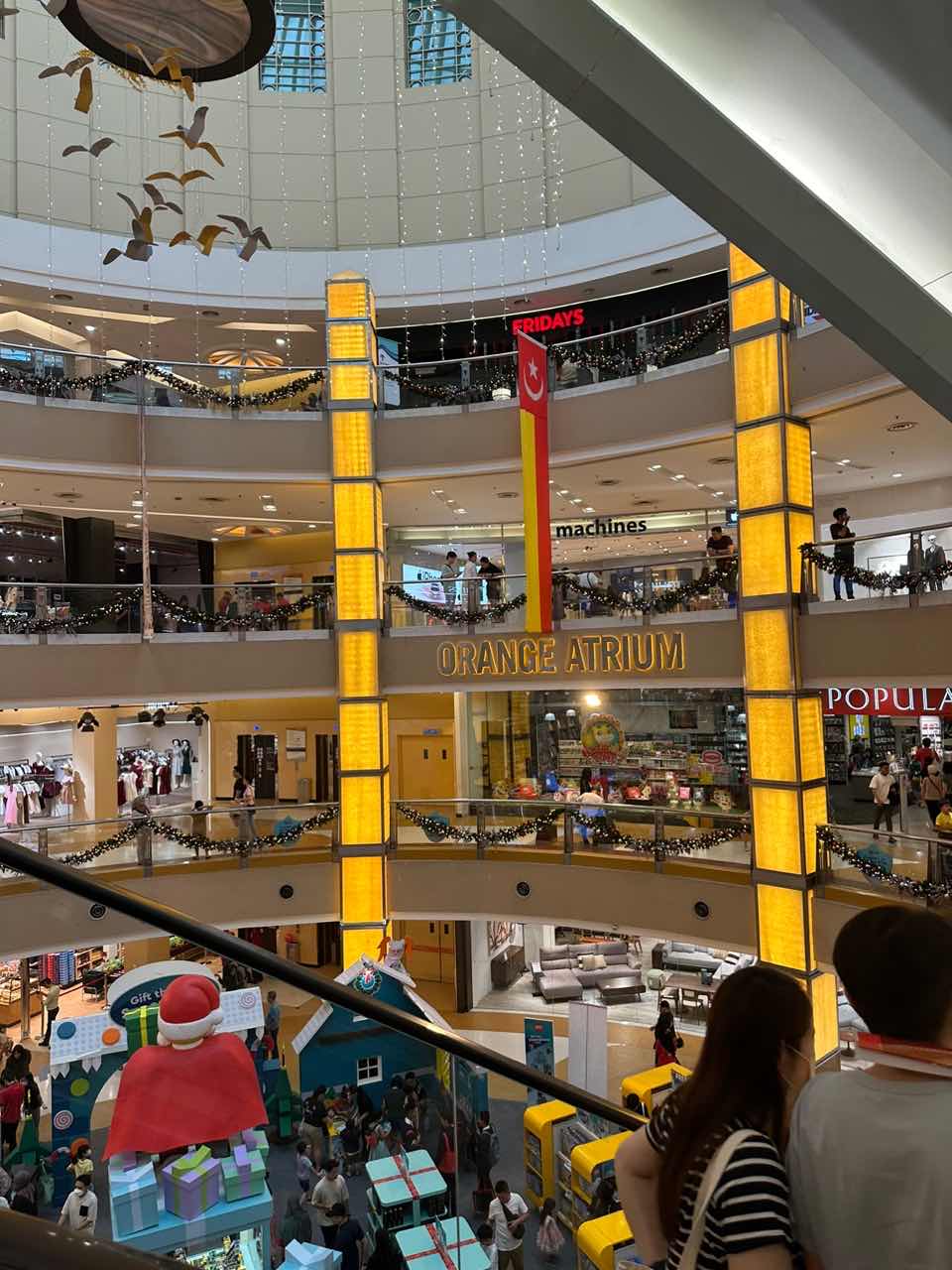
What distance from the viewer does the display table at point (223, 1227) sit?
20.8ft

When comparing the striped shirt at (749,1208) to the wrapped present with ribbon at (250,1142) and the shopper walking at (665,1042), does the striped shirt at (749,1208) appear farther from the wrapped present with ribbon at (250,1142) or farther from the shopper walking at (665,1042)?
the shopper walking at (665,1042)

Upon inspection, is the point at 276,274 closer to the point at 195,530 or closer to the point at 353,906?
the point at 195,530

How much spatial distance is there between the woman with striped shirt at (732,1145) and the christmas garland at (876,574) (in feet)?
32.6

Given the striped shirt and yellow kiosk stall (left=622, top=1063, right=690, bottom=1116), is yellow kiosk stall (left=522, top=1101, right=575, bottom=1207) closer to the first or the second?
yellow kiosk stall (left=622, top=1063, right=690, bottom=1116)

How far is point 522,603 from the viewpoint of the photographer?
1392cm

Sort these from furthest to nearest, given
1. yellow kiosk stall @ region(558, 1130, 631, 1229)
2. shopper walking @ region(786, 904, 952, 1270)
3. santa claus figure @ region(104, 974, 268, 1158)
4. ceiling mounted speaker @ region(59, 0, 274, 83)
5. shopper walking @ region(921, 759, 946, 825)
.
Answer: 1. shopper walking @ region(921, 759, 946, 825)
2. ceiling mounted speaker @ region(59, 0, 274, 83)
3. yellow kiosk stall @ region(558, 1130, 631, 1229)
4. santa claus figure @ region(104, 974, 268, 1158)
5. shopper walking @ region(786, 904, 952, 1270)

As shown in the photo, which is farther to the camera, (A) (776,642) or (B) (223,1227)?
(A) (776,642)

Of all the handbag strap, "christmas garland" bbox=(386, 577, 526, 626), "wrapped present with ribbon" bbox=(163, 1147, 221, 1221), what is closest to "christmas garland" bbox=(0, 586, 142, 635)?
"christmas garland" bbox=(386, 577, 526, 626)

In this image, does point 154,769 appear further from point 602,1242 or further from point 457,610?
point 602,1242

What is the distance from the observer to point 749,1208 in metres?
1.34

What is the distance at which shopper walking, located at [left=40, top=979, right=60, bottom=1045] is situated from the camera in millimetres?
14547

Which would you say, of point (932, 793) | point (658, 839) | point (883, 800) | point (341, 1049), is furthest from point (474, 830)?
point (932, 793)

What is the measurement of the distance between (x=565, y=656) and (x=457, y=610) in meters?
1.89

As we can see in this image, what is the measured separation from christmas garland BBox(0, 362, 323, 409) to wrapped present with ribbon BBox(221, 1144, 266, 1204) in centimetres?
1083
